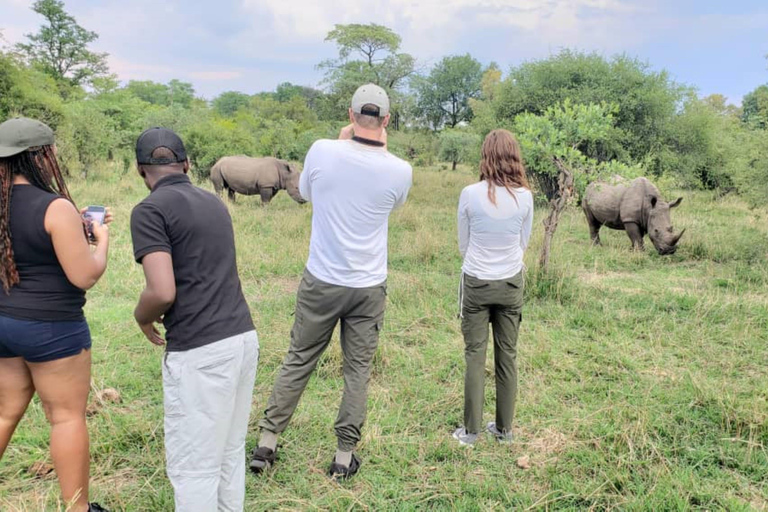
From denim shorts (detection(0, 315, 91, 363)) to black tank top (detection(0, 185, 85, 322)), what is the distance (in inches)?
1.2

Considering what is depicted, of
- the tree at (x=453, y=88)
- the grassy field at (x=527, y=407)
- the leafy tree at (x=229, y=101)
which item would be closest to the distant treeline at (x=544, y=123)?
the grassy field at (x=527, y=407)

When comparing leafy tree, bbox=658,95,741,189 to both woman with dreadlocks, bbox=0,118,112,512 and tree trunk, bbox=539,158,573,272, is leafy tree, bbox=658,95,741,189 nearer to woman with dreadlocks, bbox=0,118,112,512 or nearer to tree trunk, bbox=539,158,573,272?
tree trunk, bbox=539,158,573,272

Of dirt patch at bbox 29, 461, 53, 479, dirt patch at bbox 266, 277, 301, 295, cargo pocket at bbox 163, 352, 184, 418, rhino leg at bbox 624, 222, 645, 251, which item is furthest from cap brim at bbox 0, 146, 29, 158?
rhino leg at bbox 624, 222, 645, 251

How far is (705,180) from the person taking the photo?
17.5 meters

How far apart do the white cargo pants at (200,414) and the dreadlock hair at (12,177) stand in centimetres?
76

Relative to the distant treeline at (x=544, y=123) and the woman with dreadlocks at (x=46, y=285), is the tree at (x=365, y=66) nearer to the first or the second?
the distant treeline at (x=544, y=123)

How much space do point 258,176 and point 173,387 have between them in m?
11.9

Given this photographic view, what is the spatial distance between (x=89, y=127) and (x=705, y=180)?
20708 millimetres

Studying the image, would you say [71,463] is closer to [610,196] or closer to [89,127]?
[610,196]

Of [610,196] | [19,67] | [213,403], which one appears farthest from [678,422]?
[19,67]

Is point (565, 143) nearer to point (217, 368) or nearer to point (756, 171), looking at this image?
point (756, 171)

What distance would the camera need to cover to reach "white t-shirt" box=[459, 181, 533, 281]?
9.97ft

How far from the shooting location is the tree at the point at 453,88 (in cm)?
4889

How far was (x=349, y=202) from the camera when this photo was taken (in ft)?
8.62
